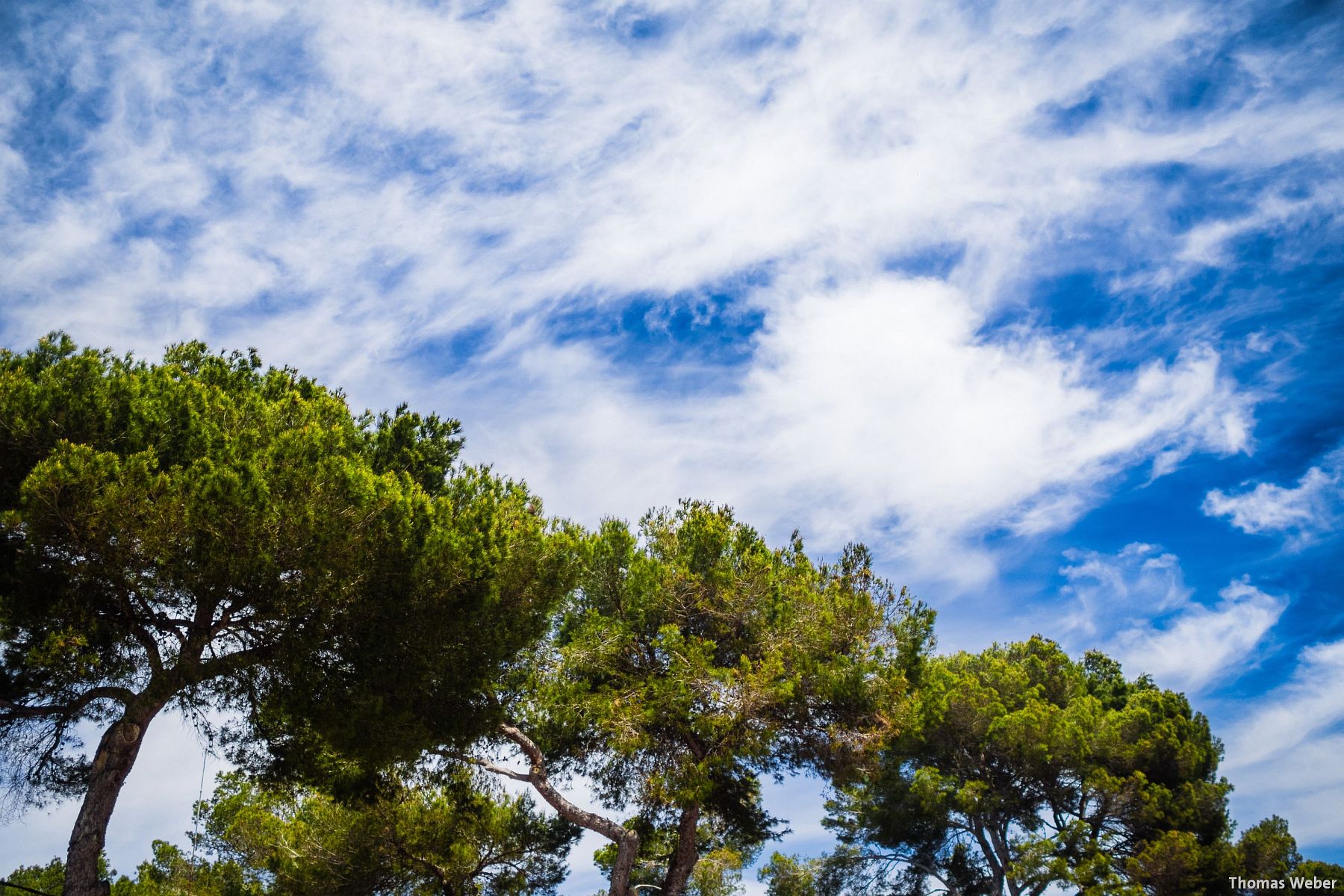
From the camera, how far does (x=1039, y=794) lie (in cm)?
2062

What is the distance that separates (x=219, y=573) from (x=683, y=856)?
949 cm

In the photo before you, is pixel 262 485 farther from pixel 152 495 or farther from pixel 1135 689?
pixel 1135 689

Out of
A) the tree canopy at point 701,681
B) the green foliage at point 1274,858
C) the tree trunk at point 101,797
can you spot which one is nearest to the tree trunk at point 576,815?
the tree canopy at point 701,681

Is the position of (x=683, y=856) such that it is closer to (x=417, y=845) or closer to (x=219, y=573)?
(x=417, y=845)

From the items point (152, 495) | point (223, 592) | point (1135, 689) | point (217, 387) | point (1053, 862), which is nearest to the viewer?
point (152, 495)

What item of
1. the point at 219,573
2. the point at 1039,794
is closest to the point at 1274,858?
the point at 1039,794

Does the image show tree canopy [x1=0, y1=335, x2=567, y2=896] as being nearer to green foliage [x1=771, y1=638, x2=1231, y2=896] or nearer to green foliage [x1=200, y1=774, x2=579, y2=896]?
green foliage [x1=200, y1=774, x2=579, y2=896]

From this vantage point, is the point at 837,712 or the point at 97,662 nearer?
the point at 97,662

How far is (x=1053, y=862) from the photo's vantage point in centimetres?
1844

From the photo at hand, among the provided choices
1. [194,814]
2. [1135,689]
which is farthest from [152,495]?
[1135,689]

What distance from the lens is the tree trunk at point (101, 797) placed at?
9328 millimetres

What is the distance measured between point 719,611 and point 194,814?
12.7m

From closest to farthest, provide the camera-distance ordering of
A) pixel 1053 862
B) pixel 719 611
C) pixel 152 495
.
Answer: pixel 152 495 < pixel 719 611 < pixel 1053 862

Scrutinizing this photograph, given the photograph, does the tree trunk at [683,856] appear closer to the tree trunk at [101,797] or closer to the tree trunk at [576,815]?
the tree trunk at [576,815]
